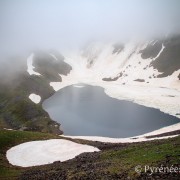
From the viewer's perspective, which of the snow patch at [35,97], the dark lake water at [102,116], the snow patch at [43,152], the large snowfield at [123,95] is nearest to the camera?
the snow patch at [43,152]

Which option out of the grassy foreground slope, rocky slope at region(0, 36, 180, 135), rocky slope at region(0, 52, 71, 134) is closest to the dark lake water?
rocky slope at region(0, 36, 180, 135)

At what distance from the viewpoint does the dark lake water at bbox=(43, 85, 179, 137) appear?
8175cm

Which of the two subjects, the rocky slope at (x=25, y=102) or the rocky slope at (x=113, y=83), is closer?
the rocky slope at (x=25, y=102)

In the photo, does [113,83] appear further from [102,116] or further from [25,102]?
[102,116]

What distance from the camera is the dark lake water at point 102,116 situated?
268ft

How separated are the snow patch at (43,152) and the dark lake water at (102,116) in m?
25.8

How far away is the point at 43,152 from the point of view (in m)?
50.2

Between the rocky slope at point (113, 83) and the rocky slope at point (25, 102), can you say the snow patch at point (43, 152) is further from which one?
the rocky slope at point (113, 83)

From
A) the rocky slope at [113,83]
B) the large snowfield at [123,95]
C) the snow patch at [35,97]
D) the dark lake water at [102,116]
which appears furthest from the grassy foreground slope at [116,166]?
the snow patch at [35,97]

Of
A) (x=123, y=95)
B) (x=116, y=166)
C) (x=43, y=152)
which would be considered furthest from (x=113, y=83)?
(x=116, y=166)

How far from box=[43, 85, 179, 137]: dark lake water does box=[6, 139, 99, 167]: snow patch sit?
25.8 metres

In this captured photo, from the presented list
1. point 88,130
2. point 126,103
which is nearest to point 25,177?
point 88,130

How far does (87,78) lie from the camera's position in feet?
652

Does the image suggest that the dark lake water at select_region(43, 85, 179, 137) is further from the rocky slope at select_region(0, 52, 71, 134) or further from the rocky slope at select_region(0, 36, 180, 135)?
the rocky slope at select_region(0, 52, 71, 134)
